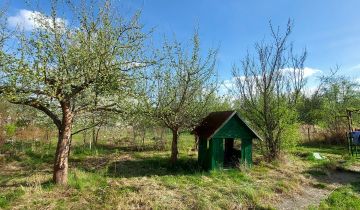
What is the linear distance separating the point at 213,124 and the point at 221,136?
2.58 feet

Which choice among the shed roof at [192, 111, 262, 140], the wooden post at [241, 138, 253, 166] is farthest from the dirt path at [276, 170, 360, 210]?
the shed roof at [192, 111, 262, 140]

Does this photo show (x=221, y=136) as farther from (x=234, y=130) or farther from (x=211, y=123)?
(x=211, y=123)

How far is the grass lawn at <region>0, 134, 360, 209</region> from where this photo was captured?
28.3ft

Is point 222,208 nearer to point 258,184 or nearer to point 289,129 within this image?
point 258,184

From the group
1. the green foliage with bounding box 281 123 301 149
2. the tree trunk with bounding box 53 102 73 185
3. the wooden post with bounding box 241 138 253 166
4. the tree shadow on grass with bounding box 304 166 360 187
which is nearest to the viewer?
the tree trunk with bounding box 53 102 73 185

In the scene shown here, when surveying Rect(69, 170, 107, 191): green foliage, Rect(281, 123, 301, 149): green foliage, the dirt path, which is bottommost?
the dirt path

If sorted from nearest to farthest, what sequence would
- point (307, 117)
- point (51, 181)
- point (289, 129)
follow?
point (51, 181) → point (289, 129) → point (307, 117)

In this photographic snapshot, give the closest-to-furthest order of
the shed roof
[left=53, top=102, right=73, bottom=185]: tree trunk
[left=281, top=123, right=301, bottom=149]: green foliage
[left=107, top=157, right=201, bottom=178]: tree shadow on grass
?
[left=53, top=102, right=73, bottom=185]: tree trunk → [left=107, top=157, right=201, bottom=178]: tree shadow on grass → the shed roof → [left=281, top=123, right=301, bottom=149]: green foliage

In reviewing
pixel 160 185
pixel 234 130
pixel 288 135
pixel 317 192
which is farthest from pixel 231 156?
pixel 160 185

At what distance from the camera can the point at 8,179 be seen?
11.2 meters

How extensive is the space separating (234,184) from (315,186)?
318 cm

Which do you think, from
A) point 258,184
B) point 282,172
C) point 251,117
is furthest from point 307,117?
point 258,184

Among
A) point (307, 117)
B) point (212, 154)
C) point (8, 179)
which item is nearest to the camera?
point (8, 179)

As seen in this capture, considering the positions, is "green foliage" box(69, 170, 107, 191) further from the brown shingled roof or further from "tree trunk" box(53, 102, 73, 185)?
the brown shingled roof
